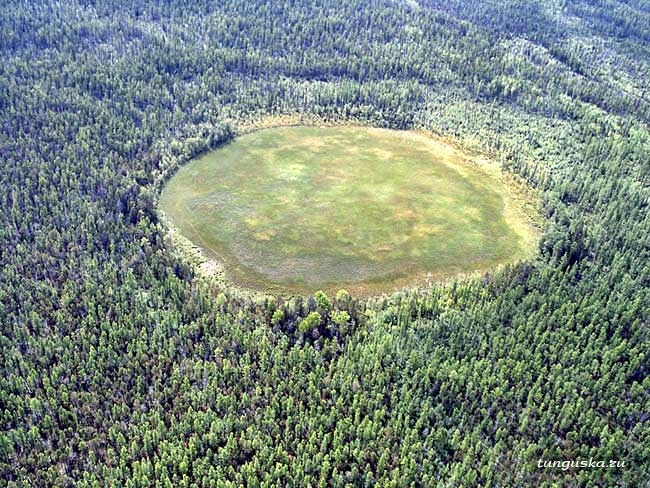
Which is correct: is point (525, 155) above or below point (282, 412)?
above

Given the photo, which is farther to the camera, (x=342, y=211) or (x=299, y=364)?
(x=342, y=211)

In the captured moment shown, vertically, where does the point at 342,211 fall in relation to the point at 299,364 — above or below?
above

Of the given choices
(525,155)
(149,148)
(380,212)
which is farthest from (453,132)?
(149,148)

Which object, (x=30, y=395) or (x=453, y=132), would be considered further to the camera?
(x=453, y=132)

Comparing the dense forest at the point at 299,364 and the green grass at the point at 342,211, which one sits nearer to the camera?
the dense forest at the point at 299,364

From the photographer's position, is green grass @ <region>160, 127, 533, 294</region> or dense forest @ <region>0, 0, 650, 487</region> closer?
dense forest @ <region>0, 0, 650, 487</region>

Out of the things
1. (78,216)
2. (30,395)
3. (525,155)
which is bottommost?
(30,395)

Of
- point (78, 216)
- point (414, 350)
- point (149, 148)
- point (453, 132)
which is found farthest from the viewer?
point (453, 132)

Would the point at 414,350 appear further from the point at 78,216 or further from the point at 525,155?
the point at 525,155
